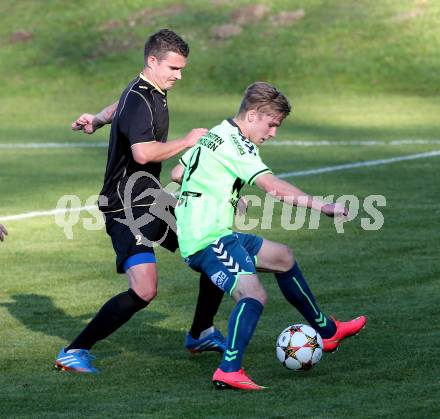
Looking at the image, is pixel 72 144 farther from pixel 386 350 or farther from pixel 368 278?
pixel 386 350

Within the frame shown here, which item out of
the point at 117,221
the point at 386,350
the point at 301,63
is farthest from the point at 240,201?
the point at 301,63

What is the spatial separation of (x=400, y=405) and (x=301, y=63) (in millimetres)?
28340

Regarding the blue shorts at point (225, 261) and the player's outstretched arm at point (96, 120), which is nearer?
the blue shorts at point (225, 261)

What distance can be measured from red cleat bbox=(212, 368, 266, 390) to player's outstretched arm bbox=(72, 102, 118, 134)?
7.79 feet

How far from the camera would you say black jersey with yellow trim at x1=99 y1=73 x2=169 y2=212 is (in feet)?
27.1

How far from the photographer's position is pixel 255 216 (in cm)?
1512

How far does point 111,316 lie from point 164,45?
6.04 feet

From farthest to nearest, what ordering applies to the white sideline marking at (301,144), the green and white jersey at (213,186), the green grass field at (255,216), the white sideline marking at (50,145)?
the white sideline marking at (50,145) → the white sideline marking at (301,144) → the green and white jersey at (213,186) → the green grass field at (255,216)

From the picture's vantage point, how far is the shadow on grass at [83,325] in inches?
355

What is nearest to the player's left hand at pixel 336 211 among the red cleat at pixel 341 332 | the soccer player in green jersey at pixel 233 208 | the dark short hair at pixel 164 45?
the soccer player in green jersey at pixel 233 208

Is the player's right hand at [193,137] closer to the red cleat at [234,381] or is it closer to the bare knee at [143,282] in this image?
the bare knee at [143,282]

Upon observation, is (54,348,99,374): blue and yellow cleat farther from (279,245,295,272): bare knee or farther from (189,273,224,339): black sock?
(279,245,295,272): bare knee

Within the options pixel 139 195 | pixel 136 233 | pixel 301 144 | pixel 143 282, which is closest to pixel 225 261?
pixel 143 282

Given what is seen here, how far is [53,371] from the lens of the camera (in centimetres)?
820
